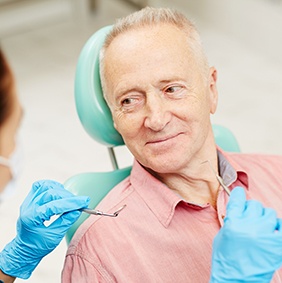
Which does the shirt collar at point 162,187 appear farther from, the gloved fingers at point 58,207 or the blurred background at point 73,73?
the blurred background at point 73,73

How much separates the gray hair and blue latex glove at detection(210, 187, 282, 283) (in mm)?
497

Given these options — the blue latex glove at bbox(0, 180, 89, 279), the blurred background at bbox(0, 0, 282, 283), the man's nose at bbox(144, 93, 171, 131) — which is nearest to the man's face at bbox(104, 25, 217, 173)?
the man's nose at bbox(144, 93, 171, 131)

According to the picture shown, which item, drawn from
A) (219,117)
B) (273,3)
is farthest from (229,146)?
(273,3)

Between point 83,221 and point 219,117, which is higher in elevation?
point 83,221

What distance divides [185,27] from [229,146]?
0.51 meters

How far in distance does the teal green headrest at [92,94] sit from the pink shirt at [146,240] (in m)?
0.21

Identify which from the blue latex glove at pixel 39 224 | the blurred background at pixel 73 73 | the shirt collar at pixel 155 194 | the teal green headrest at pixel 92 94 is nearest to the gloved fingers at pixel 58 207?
the blue latex glove at pixel 39 224

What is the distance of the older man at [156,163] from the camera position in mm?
1539

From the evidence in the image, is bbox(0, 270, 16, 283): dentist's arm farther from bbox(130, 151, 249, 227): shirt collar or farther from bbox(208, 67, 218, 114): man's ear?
bbox(208, 67, 218, 114): man's ear

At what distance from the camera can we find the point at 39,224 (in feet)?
5.00

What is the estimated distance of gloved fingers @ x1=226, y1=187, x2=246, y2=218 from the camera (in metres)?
1.33

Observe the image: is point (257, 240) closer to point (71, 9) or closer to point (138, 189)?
point (138, 189)

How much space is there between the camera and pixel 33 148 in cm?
339

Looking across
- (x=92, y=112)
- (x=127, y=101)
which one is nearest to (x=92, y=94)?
(x=92, y=112)
